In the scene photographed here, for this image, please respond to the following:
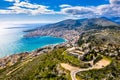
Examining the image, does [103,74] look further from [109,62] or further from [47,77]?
[47,77]

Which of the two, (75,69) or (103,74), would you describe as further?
(75,69)

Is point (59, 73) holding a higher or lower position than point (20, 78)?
higher

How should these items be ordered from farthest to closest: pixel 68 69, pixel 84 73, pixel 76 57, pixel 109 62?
pixel 76 57 → pixel 109 62 → pixel 68 69 → pixel 84 73

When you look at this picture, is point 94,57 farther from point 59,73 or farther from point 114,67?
point 59,73

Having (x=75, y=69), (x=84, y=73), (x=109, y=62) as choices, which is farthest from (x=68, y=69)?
(x=109, y=62)

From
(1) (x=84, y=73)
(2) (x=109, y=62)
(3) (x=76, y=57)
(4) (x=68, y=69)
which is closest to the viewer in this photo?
(1) (x=84, y=73)

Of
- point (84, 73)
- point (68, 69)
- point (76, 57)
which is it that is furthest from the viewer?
point (76, 57)

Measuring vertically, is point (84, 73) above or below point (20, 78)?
above

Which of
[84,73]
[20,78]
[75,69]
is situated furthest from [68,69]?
[20,78]

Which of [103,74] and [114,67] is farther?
[114,67]
